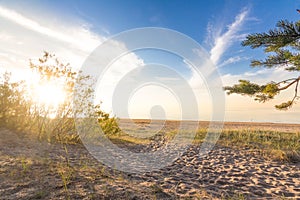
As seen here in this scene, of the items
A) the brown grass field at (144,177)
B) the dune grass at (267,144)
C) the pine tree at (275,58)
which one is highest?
the pine tree at (275,58)

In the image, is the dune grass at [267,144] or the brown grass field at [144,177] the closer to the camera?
the brown grass field at [144,177]

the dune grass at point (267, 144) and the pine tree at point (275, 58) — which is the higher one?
the pine tree at point (275, 58)

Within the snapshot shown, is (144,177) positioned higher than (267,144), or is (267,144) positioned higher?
(267,144)

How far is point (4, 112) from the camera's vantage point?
24.0 ft

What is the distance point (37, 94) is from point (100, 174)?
436 centimetres

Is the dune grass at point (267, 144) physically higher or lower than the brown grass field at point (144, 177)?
higher

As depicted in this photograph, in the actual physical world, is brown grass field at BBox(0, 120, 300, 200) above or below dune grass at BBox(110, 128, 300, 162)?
below

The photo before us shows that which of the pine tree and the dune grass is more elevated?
the pine tree

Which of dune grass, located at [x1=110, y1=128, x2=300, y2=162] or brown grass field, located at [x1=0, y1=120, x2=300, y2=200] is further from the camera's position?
dune grass, located at [x1=110, y1=128, x2=300, y2=162]

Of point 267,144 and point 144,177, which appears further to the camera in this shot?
point 267,144

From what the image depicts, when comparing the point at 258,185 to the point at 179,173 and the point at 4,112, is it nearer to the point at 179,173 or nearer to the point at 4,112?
the point at 179,173

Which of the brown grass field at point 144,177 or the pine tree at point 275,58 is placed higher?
the pine tree at point 275,58

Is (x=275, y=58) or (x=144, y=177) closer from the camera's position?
(x=144, y=177)

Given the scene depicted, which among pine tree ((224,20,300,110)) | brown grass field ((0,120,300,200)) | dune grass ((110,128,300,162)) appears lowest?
brown grass field ((0,120,300,200))
